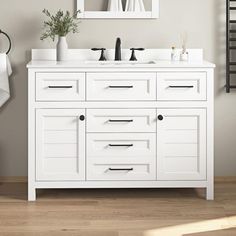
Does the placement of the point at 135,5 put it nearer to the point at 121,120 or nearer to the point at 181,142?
the point at 121,120

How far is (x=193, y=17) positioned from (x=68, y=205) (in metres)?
1.63

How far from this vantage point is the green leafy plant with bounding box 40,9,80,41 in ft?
14.8

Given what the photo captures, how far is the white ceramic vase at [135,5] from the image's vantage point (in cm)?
466

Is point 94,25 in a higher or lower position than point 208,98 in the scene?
higher

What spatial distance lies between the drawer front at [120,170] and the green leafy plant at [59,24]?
943 millimetres

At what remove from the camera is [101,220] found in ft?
12.3

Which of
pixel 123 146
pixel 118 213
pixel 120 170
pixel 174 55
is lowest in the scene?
pixel 118 213

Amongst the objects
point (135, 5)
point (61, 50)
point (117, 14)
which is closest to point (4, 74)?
point (61, 50)

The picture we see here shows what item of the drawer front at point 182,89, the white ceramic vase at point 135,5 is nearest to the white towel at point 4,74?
the white ceramic vase at point 135,5

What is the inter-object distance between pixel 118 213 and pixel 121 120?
24.5 inches

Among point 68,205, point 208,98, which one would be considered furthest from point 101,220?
point 208,98

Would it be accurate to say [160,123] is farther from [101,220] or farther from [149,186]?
[101,220]

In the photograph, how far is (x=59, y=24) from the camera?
450 cm

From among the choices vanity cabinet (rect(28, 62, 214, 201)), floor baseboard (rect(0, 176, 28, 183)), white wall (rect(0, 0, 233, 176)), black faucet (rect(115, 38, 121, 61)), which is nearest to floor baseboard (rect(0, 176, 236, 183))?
floor baseboard (rect(0, 176, 28, 183))
